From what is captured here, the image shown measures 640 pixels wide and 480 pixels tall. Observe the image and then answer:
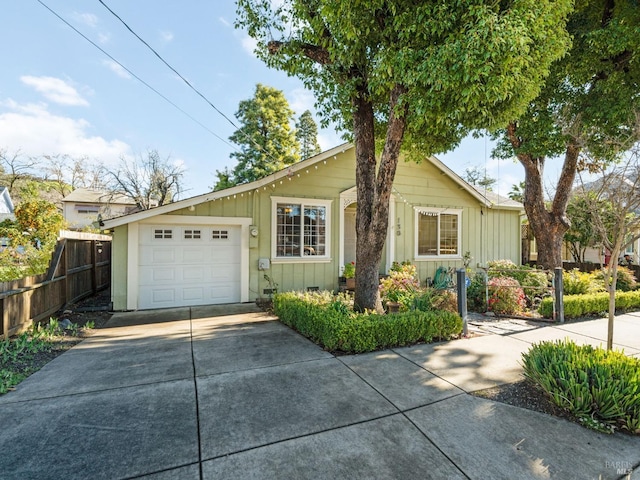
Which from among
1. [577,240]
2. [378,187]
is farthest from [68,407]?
[577,240]

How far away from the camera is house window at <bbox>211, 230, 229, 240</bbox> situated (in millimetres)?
8197

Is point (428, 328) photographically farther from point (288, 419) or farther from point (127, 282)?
point (127, 282)

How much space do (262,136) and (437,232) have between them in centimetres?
1485

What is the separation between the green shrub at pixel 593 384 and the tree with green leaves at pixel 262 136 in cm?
1913

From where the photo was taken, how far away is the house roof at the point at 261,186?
23.1 ft

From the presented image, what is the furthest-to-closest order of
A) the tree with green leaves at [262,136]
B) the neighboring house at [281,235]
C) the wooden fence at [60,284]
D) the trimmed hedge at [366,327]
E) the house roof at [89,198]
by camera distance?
the house roof at [89,198]
the tree with green leaves at [262,136]
the neighboring house at [281,235]
the wooden fence at [60,284]
the trimmed hedge at [366,327]

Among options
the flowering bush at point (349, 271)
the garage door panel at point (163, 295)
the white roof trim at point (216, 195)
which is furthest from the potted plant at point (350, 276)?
the garage door panel at point (163, 295)

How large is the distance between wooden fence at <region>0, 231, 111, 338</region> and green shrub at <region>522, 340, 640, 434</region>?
747 centimetres

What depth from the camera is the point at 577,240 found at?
44.5ft

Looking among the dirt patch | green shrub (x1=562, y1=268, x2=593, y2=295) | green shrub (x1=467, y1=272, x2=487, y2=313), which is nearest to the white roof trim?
green shrub (x1=467, y1=272, x2=487, y2=313)

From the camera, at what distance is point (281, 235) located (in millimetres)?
8758

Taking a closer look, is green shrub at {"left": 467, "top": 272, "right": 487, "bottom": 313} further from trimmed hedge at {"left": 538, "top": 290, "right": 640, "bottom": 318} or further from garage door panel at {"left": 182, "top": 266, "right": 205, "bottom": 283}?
garage door panel at {"left": 182, "top": 266, "right": 205, "bottom": 283}

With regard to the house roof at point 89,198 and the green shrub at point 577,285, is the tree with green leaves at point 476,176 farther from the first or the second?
the house roof at point 89,198

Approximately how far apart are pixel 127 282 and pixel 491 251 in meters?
11.9
